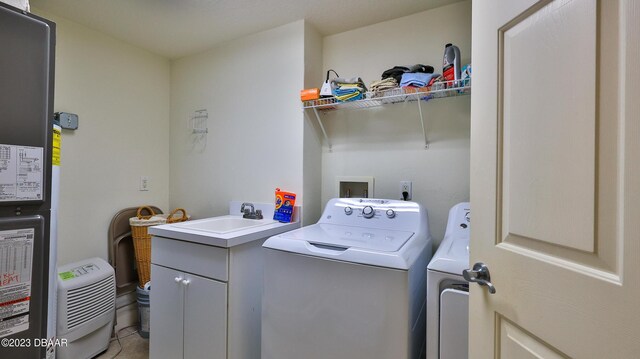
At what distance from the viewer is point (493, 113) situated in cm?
75

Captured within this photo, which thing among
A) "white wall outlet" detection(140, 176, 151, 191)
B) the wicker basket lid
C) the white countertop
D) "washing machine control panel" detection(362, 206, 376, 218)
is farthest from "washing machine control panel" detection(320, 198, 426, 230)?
"white wall outlet" detection(140, 176, 151, 191)

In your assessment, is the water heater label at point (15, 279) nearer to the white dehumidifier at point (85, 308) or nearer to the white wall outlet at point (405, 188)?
the white dehumidifier at point (85, 308)

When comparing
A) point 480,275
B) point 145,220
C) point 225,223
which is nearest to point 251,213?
point 225,223

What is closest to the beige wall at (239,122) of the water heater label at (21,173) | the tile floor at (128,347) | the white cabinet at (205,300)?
the white cabinet at (205,300)

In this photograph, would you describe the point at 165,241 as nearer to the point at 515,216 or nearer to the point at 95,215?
the point at 95,215

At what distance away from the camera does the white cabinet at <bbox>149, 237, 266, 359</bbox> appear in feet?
4.71

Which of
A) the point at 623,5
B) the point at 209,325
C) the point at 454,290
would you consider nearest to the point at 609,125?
the point at 623,5

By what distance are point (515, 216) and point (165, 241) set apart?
5.58 ft

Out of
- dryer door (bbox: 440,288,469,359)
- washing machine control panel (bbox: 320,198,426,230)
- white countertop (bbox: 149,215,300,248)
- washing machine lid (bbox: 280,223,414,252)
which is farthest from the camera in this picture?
washing machine control panel (bbox: 320,198,426,230)

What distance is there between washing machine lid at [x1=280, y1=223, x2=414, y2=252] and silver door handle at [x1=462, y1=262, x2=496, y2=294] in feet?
1.19

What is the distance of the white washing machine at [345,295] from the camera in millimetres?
1060

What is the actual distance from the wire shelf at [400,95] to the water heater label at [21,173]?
54.6 inches

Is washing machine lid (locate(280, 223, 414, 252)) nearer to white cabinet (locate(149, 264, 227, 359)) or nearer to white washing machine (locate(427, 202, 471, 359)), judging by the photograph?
white washing machine (locate(427, 202, 471, 359))

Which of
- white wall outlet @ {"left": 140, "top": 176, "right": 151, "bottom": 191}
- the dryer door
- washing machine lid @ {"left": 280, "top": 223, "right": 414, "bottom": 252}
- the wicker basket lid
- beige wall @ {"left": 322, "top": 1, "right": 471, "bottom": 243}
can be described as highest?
beige wall @ {"left": 322, "top": 1, "right": 471, "bottom": 243}
